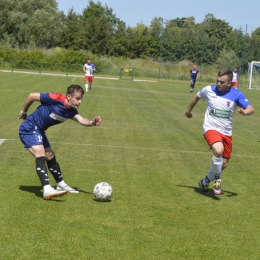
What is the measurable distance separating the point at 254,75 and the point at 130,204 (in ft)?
172

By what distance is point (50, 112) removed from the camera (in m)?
8.09

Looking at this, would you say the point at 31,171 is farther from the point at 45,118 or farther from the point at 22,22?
the point at 22,22

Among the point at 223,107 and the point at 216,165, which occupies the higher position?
the point at 223,107

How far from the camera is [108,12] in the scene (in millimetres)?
140500

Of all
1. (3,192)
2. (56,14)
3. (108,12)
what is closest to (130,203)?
(3,192)

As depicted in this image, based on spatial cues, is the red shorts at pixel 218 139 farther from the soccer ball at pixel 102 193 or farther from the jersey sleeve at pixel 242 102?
the soccer ball at pixel 102 193

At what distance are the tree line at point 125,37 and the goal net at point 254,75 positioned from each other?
230 cm

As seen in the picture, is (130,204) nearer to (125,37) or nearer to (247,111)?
(247,111)

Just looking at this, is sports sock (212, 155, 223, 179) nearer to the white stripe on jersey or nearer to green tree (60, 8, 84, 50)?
the white stripe on jersey

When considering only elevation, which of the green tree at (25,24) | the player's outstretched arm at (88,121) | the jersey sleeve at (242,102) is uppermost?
the green tree at (25,24)

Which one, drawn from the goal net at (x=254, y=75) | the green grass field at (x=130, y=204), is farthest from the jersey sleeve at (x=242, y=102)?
the goal net at (x=254, y=75)

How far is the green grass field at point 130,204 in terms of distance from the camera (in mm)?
5777

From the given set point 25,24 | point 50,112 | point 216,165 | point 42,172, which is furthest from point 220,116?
point 25,24

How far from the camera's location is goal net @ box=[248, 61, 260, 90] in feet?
189
